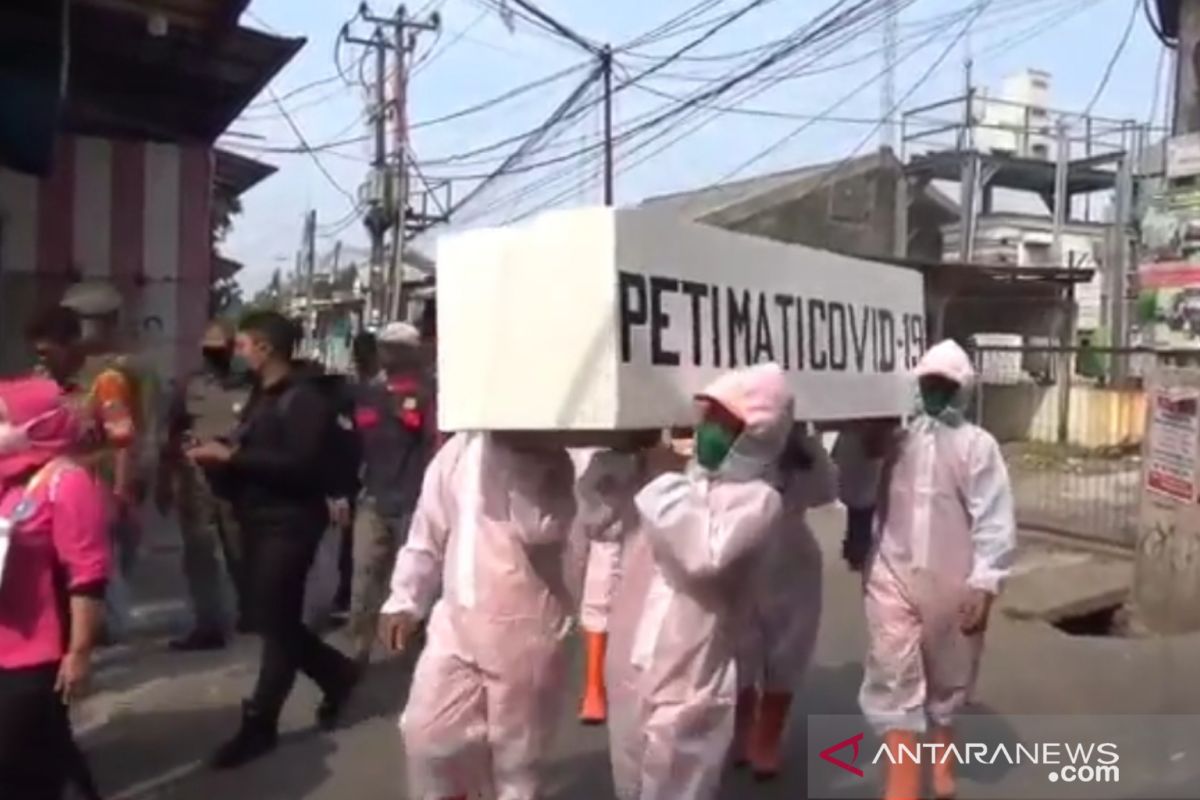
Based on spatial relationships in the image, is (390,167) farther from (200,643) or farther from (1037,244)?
(200,643)

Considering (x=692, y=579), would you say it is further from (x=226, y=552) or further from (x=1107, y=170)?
(x=1107, y=170)

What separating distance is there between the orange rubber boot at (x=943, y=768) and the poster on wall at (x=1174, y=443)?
3.95 meters

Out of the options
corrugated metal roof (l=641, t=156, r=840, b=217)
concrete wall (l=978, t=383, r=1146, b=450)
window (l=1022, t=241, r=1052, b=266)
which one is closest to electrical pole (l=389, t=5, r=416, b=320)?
corrugated metal roof (l=641, t=156, r=840, b=217)

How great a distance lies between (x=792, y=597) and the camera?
18.2 feet

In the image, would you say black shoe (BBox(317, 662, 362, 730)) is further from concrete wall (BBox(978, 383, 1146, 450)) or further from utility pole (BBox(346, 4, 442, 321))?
utility pole (BBox(346, 4, 442, 321))

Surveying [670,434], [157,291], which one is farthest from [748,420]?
[157,291]

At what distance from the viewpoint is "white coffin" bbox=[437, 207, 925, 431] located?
147 inches

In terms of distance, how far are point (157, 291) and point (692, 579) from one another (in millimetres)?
6032

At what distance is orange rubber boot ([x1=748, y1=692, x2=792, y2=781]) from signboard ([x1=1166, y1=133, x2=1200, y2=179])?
4655 mm

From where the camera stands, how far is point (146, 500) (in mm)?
8008

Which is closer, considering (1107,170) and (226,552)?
(226,552)

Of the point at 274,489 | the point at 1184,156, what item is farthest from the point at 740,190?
the point at 274,489

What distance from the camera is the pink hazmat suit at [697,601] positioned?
3.97 m

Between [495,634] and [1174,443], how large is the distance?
18.2 ft
